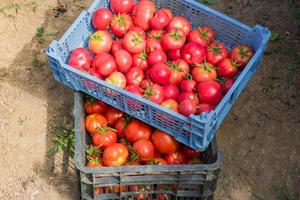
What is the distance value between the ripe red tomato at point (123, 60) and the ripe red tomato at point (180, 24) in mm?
353

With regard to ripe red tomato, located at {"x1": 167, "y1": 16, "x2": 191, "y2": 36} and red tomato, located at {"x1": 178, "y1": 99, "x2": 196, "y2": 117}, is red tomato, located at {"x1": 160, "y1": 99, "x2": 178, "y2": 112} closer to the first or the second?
red tomato, located at {"x1": 178, "y1": 99, "x2": 196, "y2": 117}

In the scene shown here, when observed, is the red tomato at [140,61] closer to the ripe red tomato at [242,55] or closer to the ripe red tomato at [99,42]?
the ripe red tomato at [99,42]

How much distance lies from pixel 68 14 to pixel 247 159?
195 centimetres

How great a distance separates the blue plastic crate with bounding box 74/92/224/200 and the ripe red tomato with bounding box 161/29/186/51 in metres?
0.68

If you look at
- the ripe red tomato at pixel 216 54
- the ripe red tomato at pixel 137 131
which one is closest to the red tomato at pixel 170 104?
the ripe red tomato at pixel 137 131

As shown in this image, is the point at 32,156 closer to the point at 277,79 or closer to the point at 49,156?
the point at 49,156

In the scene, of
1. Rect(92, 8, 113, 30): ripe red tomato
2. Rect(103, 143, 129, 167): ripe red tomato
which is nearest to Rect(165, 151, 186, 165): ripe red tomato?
Rect(103, 143, 129, 167): ripe red tomato

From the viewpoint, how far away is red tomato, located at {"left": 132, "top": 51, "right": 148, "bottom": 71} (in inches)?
127

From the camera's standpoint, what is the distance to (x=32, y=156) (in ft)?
11.5

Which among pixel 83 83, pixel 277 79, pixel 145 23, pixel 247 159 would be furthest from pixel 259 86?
pixel 83 83

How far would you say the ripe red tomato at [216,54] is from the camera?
3.23 metres

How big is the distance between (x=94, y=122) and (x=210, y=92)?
0.75 metres

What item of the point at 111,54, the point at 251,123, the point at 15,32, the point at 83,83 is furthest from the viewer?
the point at 15,32

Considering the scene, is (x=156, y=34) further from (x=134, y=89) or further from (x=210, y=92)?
(x=210, y=92)
